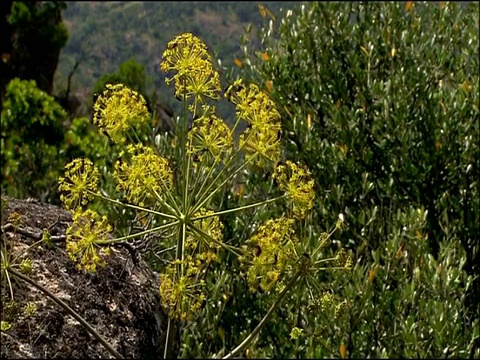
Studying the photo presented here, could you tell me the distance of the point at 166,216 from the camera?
2.26 metres

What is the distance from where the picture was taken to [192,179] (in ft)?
8.13

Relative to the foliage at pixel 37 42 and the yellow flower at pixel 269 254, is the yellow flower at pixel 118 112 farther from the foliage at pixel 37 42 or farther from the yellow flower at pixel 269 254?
the foliage at pixel 37 42

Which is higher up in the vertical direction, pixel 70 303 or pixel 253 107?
pixel 253 107

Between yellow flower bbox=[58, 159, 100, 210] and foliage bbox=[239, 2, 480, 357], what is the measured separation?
3.29 meters

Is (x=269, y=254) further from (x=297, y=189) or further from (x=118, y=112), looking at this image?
(x=118, y=112)

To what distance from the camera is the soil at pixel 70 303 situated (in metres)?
2.65

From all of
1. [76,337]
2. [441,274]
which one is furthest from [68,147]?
[76,337]

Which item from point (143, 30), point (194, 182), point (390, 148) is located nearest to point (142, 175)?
point (194, 182)

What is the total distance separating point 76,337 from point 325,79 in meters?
5.82

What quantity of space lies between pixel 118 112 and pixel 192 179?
1.02 feet

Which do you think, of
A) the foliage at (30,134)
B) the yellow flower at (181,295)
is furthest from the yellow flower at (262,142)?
the foliage at (30,134)

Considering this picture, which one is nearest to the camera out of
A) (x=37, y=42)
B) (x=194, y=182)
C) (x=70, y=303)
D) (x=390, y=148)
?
(x=194, y=182)

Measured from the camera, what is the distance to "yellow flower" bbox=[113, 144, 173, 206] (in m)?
2.31

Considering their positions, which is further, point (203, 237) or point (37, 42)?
point (37, 42)
